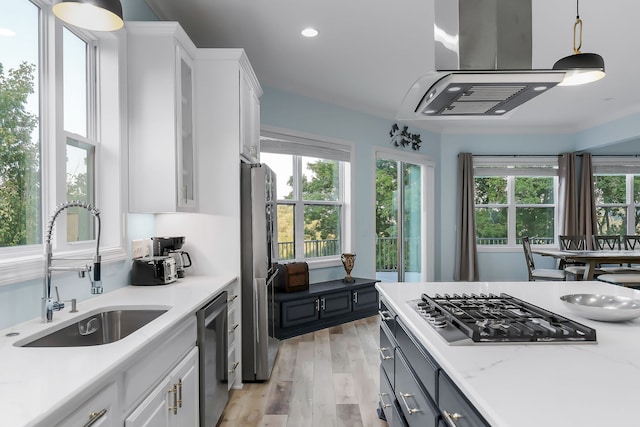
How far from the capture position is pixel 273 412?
2713 mm

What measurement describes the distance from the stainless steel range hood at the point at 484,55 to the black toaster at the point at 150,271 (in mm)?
1855

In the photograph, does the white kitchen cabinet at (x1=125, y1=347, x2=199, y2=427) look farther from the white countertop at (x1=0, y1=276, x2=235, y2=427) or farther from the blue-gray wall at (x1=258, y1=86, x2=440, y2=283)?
the blue-gray wall at (x1=258, y1=86, x2=440, y2=283)

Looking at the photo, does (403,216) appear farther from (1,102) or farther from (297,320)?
(1,102)

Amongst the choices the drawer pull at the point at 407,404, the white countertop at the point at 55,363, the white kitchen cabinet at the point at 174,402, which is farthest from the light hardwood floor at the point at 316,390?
the white countertop at the point at 55,363

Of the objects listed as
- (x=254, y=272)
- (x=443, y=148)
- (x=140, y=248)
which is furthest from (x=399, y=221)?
(x=140, y=248)

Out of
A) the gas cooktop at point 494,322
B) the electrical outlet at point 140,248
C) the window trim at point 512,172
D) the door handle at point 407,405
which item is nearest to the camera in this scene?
the gas cooktop at point 494,322

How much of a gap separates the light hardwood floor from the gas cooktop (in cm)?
117

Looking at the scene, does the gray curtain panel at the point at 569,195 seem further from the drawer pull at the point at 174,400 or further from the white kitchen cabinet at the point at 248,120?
the drawer pull at the point at 174,400

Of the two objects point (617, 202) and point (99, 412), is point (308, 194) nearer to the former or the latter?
point (99, 412)

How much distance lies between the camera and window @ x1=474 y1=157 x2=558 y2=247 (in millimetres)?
7281

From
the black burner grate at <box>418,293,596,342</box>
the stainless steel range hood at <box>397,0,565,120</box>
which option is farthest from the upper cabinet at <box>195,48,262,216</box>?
the black burner grate at <box>418,293,596,342</box>

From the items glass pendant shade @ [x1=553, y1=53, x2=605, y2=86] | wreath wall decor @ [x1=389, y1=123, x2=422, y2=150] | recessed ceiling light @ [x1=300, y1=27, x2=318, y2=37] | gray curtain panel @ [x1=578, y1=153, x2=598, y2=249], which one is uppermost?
recessed ceiling light @ [x1=300, y1=27, x2=318, y2=37]

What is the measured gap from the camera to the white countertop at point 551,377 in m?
0.86

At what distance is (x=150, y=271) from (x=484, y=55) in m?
2.25
